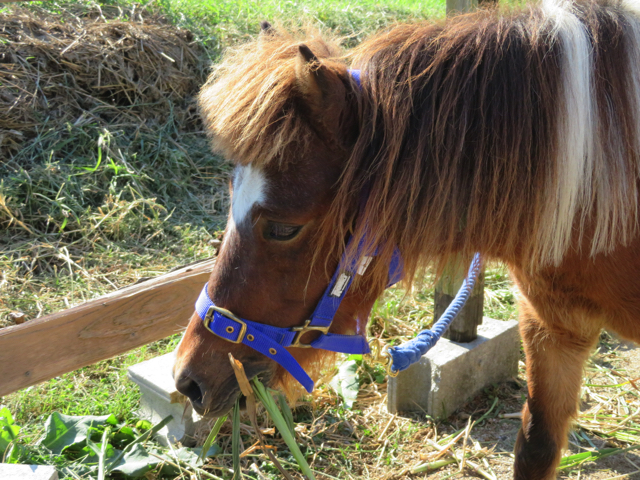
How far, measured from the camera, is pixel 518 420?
105 inches

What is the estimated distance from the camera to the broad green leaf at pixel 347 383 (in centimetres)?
272

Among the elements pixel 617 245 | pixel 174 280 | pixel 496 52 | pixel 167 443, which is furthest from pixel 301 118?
pixel 167 443

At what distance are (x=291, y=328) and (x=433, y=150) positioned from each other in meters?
0.61

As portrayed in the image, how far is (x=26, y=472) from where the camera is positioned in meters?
1.68

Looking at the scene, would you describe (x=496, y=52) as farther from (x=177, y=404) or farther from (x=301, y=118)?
(x=177, y=404)

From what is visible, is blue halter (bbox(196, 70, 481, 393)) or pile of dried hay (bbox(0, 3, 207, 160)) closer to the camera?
blue halter (bbox(196, 70, 481, 393))

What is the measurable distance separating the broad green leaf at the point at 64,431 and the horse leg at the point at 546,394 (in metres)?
1.79

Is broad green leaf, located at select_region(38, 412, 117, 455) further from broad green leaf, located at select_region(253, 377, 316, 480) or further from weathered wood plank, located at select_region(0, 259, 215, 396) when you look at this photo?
broad green leaf, located at select_region(253, 377, 316, 480)

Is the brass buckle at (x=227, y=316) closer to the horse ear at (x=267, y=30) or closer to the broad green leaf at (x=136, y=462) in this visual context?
the horse ear at (x=267, y=30)

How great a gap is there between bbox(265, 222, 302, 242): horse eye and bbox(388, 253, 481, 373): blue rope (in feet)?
2.05

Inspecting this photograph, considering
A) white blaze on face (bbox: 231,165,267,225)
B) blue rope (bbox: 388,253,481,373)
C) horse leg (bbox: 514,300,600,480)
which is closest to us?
white blaze on face (bbox: 231,165,267,225)

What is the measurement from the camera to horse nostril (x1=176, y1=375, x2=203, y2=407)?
1.44 meters

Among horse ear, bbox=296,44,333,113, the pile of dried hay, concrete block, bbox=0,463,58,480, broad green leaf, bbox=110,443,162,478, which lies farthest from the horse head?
the pile of dried hay

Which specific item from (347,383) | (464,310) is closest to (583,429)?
(464,310)
